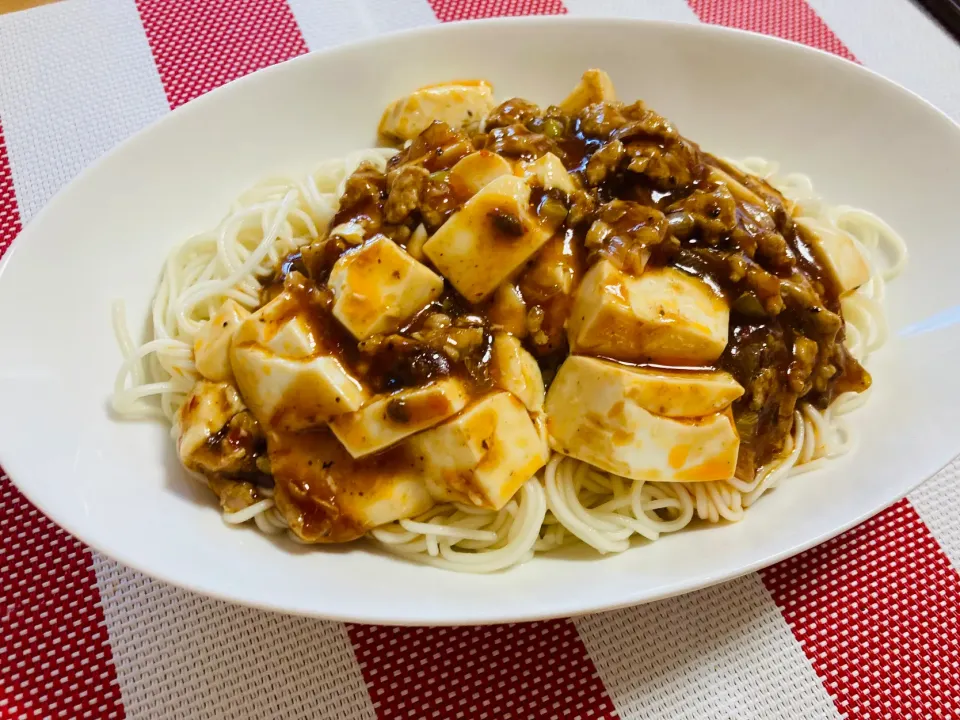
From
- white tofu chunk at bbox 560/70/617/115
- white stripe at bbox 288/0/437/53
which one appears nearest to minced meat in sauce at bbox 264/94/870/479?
white tofu chunk at bbox 560/70/617/115

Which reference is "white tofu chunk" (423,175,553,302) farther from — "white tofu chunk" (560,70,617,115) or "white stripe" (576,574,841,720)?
"white stripe" (576,574,841,720)

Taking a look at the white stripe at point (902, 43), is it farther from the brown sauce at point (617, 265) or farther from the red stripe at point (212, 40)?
the red stripe at point (212, 40)

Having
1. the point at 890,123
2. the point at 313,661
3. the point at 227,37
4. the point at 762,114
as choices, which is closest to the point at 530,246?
the point at 313,661

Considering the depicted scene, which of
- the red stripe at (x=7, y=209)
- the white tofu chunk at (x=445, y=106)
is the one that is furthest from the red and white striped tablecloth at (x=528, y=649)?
the white tofu chunk at (x=445, y=106)

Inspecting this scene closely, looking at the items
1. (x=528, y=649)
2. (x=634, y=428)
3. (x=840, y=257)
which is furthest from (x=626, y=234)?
(x=528, y=649)

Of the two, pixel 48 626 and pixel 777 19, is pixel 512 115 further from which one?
pixel 48 626
